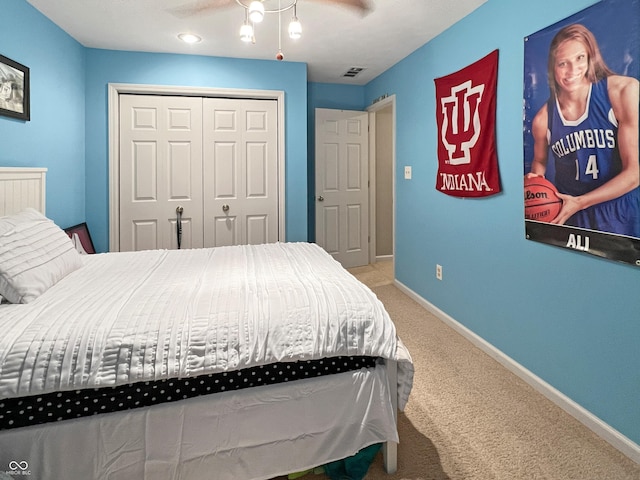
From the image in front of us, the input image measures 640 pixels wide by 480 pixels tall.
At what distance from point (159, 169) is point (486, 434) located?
3.54 metres

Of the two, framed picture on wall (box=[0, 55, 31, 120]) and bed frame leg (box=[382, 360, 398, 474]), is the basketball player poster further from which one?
framed picture on wall (box=[0, 55, 31, 120])

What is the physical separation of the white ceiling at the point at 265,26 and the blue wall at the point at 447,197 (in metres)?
0.13

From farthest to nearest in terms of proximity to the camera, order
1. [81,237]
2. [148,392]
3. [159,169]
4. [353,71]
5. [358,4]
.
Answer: [353,71]
[159,169]
[81,237]
[358,4]
[148,392]

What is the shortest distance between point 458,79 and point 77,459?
126 inches

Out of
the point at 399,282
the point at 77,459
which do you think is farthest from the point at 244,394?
the point at 399,282

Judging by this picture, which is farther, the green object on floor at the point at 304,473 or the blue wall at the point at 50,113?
the blue wall at the point at 50,113

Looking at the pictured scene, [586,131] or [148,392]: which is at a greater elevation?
[586,131]

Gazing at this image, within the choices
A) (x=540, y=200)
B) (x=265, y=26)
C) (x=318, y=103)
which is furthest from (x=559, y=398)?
(x=318, y=103)

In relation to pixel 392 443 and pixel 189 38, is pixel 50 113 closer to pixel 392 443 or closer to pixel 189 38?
pixel 189 38

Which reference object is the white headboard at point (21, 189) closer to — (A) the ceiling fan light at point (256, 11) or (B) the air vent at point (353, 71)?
(A) the ceiling fan light at point (256, 11)

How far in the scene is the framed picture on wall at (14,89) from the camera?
2.45 metres

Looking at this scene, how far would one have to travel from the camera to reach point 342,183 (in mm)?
5180

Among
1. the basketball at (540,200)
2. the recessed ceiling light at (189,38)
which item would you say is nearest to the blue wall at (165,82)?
the recessed ceiling light at (189,38)

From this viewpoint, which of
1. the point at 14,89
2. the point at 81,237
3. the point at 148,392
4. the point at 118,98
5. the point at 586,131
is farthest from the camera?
the point at 118,98
